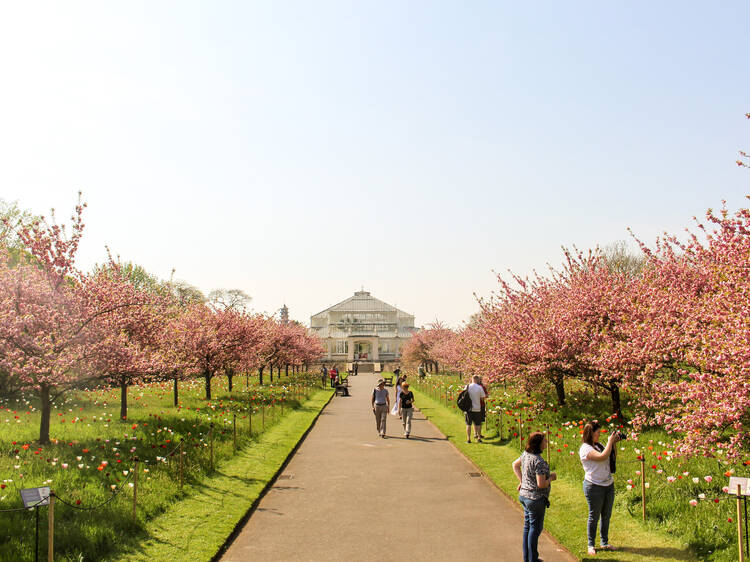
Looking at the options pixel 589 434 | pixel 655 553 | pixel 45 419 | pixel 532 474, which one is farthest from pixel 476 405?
pixel 45 419

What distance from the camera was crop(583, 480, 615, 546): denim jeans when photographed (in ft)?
25.7

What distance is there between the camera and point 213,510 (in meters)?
9.66

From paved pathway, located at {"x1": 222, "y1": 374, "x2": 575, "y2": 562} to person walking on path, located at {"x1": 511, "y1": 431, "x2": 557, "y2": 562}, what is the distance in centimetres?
62

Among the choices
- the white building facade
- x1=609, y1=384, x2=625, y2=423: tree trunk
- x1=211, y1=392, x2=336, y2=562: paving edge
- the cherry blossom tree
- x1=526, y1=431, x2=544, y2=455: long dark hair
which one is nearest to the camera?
x1=526, y1=431, x2=544, y2=455: long dark hair

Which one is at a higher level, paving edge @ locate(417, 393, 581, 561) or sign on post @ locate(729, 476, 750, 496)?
sign on post @ locate(729, 476, 750, 496)

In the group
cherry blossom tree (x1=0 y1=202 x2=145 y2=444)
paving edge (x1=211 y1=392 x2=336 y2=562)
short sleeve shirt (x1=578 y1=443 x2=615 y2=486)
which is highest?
cherry blossom tree (x1=0 y1=202 x2=145 y2=444)

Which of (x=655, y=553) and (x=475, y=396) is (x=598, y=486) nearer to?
(x=655, y=553)

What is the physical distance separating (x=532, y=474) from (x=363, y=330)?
3812 inches

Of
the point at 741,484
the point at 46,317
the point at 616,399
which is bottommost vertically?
the point at 616,399

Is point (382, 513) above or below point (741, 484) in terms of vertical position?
below

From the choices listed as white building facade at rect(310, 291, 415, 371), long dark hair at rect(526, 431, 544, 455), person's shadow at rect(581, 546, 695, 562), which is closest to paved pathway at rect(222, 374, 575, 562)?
person's shadow at rect(581, 546, 695, 562)

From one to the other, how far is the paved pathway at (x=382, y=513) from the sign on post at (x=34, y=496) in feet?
7.99

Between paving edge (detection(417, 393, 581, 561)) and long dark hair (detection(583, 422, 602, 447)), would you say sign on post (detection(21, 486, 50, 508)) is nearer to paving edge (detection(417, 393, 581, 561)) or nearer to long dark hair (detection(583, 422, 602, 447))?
paving edge (detection(417, 393, 581, 561))

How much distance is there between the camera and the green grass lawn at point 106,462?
7949 mm
